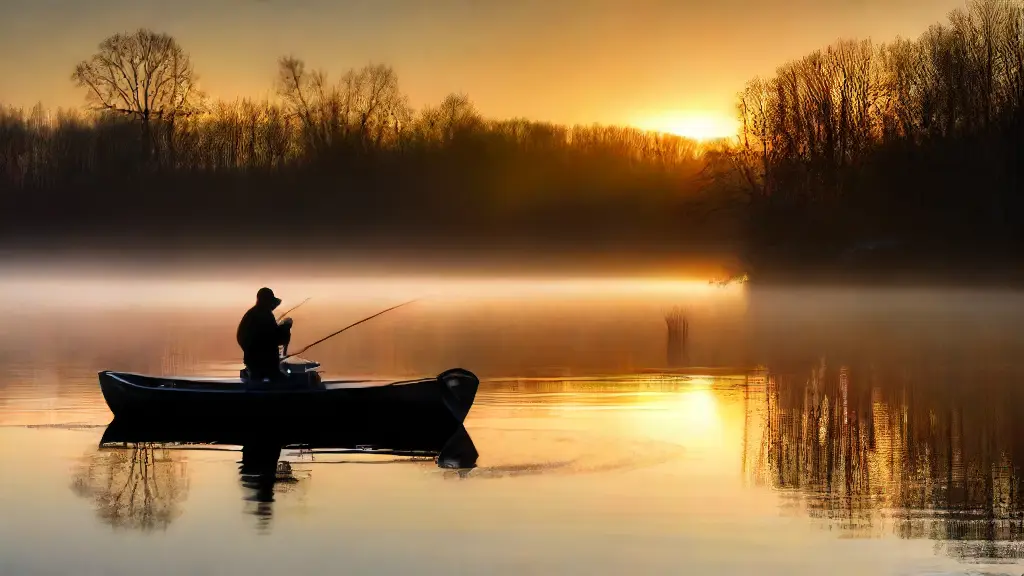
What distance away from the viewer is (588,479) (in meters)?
15.4

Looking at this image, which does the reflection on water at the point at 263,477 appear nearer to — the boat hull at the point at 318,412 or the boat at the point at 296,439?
the boat at the point at 296,439

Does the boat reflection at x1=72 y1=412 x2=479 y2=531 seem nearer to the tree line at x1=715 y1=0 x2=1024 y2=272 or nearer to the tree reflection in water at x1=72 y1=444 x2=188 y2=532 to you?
the tree reflection in water at x1=72 y1=444 x2=188 y2=532

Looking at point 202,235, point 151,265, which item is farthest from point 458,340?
point 151,265

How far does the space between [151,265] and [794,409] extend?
8987cm

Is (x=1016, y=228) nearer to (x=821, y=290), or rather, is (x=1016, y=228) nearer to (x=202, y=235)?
(x=821, y=290)

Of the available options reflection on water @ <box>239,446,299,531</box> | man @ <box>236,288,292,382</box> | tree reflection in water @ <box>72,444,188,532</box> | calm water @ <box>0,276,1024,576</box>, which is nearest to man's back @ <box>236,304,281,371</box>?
man @ <box>236,288,292,382</box>

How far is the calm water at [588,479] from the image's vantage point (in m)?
11.9

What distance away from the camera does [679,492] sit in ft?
48.4

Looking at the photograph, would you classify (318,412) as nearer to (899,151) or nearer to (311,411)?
(311,411)

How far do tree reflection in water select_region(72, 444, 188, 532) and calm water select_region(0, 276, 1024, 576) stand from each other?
5cm

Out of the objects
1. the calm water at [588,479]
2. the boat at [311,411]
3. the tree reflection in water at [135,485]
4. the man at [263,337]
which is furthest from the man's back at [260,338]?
the tree reflection in water at [135,485]

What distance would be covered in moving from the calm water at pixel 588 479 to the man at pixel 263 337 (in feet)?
3.84

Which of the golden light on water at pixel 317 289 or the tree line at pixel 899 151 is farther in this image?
the golden light on water at pixel 317 289

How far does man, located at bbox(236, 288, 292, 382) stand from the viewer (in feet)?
57.5
